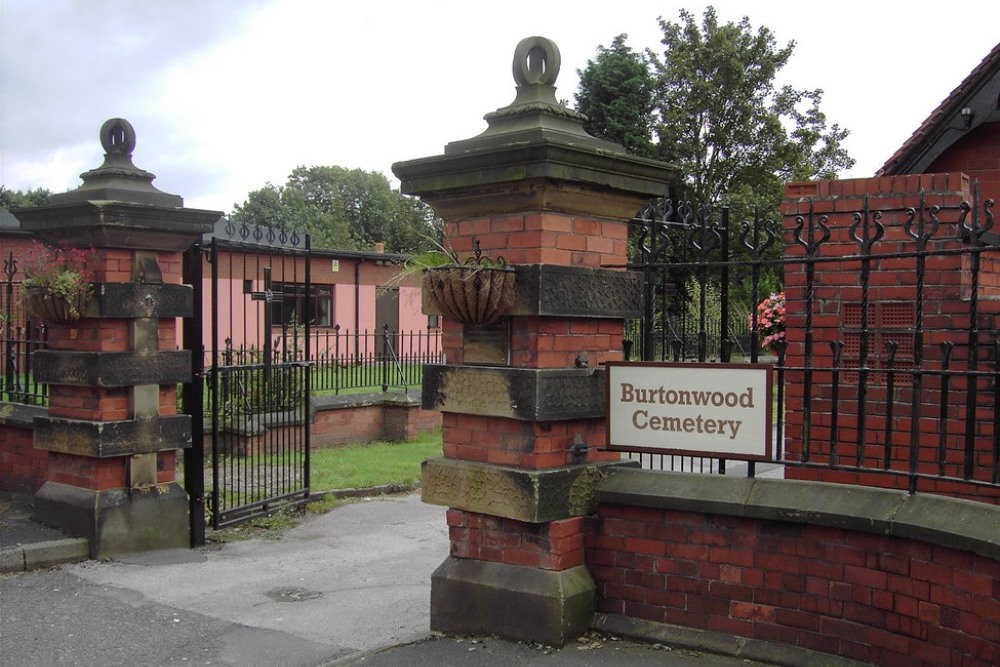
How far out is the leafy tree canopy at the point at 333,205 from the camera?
54.8 metres

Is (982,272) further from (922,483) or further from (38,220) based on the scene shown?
(38,220)

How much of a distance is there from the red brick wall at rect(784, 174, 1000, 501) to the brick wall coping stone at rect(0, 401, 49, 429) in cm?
613

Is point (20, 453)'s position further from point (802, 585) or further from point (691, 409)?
point (802, 585)

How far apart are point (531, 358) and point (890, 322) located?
2.23 meters

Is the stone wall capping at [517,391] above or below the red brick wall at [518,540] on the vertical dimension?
above

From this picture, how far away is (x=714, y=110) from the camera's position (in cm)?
2841

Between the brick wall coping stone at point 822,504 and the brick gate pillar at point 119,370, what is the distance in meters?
3.92

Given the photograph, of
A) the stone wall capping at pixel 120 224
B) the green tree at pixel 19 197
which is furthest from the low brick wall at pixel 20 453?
the green tree at pixel 19 197

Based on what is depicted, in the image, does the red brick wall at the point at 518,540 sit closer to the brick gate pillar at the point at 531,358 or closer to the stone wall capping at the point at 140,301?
the brick gate pillar at the point at 531,358

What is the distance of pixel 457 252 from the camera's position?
4.95m

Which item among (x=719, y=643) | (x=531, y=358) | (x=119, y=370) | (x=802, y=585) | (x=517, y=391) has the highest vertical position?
(x=531, y=358)

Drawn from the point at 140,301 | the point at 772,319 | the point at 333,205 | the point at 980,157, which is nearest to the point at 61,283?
the point at 140,301

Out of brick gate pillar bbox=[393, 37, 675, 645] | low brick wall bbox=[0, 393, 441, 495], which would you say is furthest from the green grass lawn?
brick gate pillar bbox=[393, 37, 675, 645]

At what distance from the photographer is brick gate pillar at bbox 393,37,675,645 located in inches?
178
